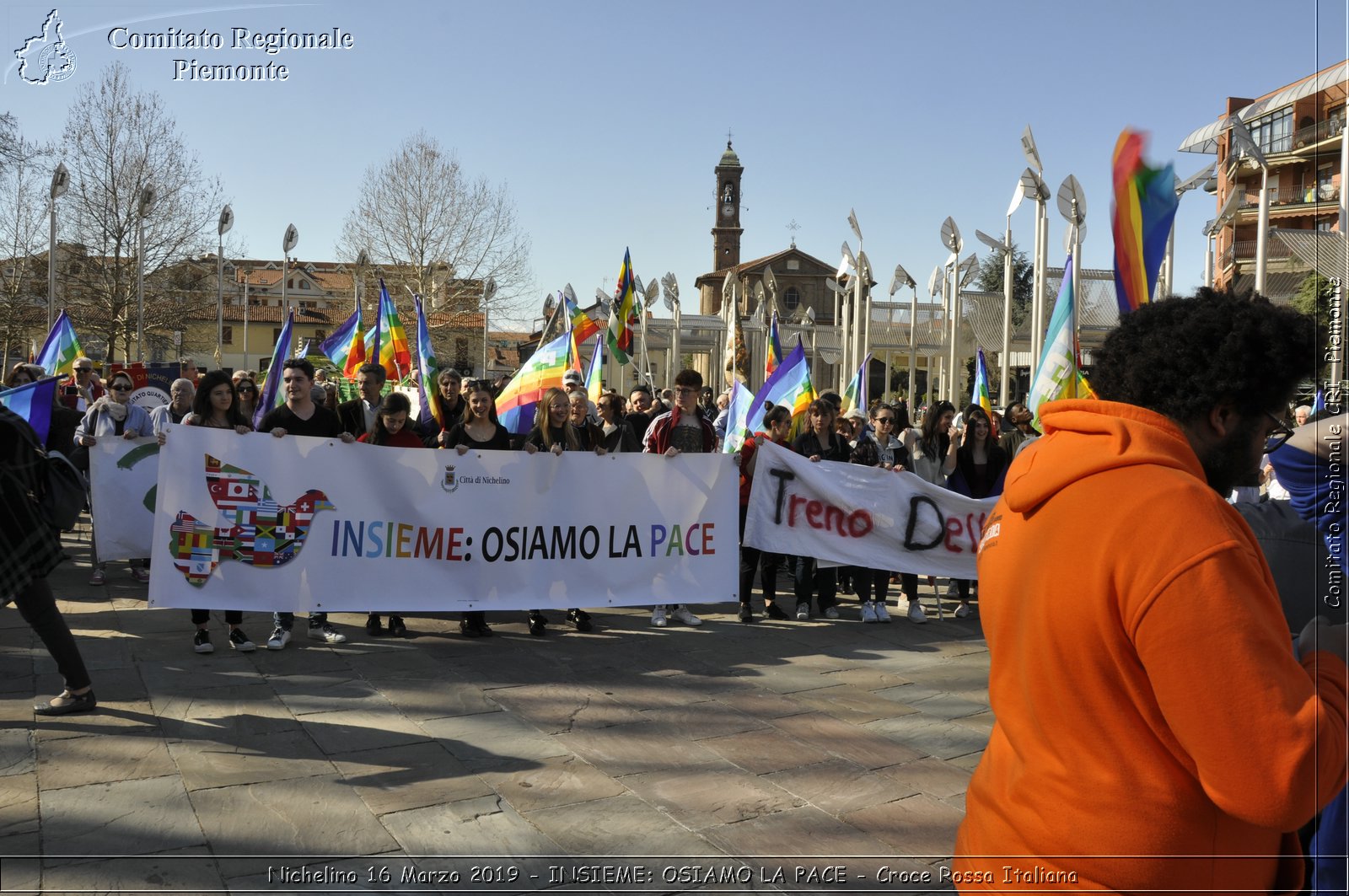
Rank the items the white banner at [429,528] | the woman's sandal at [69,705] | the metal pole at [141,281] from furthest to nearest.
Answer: the metal pole at [141,281], the white banner at [429,528], the woman's sandal at [69,705]

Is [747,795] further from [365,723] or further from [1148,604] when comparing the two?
[1148,604]

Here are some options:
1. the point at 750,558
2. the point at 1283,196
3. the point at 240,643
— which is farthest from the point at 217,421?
the point at 1283,196

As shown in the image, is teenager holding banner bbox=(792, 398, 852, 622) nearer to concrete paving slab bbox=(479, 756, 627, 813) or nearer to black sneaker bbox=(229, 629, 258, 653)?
concrete paving slab bbox=(479, 756, 627, 813)

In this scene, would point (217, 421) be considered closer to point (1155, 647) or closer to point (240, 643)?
point (240, 643)

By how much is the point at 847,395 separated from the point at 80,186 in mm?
24484

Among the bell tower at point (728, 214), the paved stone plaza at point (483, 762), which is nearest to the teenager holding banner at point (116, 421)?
the paved stone plaza at point (483, 762)

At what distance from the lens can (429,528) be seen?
718 centimetres

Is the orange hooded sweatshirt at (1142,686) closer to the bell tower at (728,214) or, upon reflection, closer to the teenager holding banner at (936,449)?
the teenager holding banner at (936,449)

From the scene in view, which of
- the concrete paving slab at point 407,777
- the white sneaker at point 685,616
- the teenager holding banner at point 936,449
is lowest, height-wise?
the concrete paving slab at point 407,777

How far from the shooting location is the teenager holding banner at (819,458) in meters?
8.53

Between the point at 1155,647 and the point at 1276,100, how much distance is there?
9.44 meters

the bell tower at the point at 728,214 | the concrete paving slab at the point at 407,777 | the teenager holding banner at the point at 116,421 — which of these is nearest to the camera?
the concrete paving slab at the point at 407,777

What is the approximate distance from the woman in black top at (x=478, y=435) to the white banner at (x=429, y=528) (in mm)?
233

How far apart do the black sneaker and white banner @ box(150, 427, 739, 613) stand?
9.3 inches
